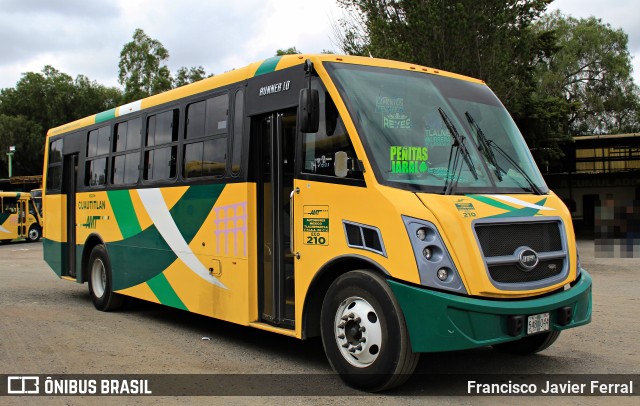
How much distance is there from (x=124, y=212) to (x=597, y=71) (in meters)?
43.3

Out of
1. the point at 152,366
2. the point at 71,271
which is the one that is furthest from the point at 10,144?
the point at 152,366

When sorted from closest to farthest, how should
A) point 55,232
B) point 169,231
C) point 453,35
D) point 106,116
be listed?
point 169,231
point 106,116
point 55,232
point 453,35

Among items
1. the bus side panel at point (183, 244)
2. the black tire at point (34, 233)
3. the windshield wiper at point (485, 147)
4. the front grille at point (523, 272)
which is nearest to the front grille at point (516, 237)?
the front grille at point (523, 272)

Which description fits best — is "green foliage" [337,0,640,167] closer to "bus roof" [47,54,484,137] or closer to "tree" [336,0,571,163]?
"tree" [336,0,571,163]

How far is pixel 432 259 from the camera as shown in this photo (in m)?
5.05

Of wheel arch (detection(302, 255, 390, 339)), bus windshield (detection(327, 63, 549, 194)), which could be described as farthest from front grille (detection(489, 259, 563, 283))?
wheel arch (detection(302, 255, 390, 339))

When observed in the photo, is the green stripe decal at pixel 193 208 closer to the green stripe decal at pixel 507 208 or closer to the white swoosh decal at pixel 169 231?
the white swoosh decal at pixel 169 231

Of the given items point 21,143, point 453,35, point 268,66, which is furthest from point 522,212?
point 21,143

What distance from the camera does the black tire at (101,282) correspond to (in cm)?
1020

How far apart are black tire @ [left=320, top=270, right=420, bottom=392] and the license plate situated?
0.97 metres

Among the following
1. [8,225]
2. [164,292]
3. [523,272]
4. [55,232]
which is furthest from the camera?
[8,225]

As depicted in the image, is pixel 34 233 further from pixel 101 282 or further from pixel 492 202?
pixel 492 202

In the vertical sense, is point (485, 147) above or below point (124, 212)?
above

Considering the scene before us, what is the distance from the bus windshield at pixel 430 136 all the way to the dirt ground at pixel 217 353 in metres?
1.87
